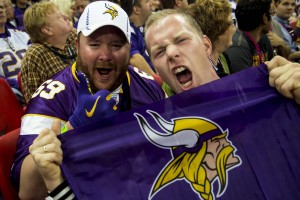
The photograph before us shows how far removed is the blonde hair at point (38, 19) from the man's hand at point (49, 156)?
2722mm

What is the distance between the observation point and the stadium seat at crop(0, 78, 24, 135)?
326cm

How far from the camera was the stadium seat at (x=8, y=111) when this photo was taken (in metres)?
3.26

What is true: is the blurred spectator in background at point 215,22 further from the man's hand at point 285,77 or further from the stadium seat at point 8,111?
the man's hand at point 285,77

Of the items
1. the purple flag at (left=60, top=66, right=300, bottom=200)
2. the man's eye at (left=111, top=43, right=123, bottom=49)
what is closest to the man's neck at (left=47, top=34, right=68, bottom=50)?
the man's eye at (left=111, top=43, right=123, bottom=49)

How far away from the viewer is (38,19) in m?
4.49

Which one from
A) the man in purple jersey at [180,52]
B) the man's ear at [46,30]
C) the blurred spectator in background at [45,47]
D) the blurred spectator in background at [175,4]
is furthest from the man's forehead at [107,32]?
the blurred spectator in background at [175,4]

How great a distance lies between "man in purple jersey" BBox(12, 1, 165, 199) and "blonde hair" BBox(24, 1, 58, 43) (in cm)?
191

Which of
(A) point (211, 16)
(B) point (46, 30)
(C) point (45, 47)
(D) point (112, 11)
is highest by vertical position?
(B) point (46, 30)

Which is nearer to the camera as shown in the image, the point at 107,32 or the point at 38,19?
the point at 107,32

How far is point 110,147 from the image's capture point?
1976 millimetres

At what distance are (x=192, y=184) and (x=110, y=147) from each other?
37 centimetres

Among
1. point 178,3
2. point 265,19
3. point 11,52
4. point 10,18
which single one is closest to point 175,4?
point 178,3

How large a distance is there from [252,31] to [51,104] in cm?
273

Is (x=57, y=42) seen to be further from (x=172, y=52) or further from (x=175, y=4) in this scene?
(x=172, y=52)
